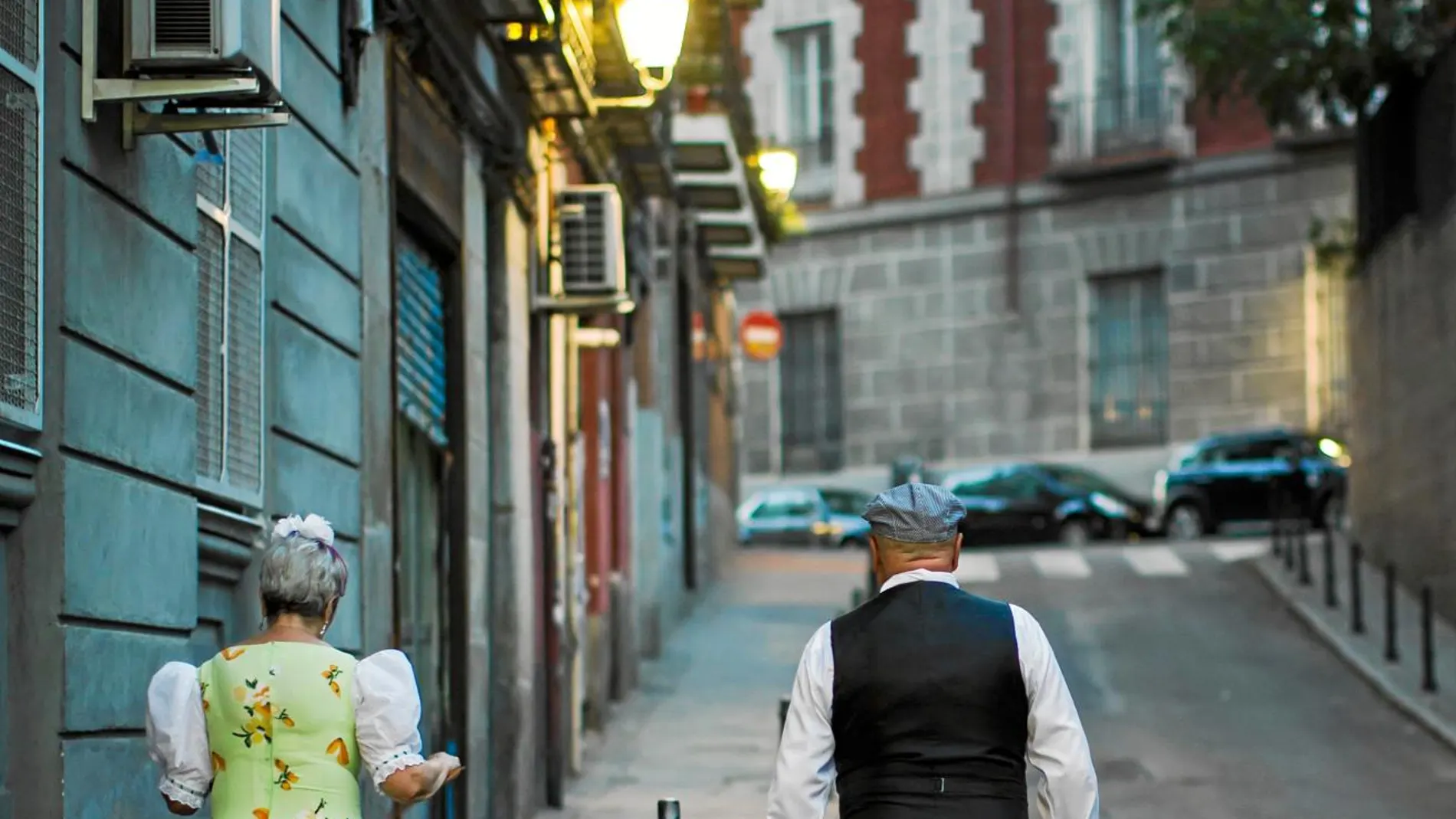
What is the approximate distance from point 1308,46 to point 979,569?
704 cm

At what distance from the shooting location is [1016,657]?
5699 millimetres

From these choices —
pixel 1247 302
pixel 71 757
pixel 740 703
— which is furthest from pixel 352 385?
pixel 1247 302

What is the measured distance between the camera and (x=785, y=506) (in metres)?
35.0

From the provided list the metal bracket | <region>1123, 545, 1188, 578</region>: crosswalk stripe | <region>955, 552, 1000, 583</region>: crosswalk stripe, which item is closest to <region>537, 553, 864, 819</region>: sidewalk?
<region>955, 552, 1000, 583</region>: crosswalk stripe

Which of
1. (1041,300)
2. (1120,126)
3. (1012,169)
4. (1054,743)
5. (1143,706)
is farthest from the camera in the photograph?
(1012,169)

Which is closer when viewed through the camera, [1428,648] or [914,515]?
[914,515]

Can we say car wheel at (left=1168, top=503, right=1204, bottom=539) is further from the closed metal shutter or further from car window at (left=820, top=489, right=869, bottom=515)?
the closed metal shutter

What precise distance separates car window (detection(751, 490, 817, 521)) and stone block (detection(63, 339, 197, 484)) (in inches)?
1101

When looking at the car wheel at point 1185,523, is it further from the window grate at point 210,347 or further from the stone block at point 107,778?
the stone block at point 107,778

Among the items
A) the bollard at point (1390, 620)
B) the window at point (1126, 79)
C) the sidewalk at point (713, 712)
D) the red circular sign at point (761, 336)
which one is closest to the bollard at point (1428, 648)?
the bollard at point (1390, 620)

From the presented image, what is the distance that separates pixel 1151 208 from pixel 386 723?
32028 millimetres

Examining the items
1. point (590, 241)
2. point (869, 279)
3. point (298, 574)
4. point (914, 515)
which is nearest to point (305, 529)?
point (298, 574)

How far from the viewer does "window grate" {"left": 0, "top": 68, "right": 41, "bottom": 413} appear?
5.53m

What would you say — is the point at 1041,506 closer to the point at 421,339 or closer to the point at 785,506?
the point at 785,506
